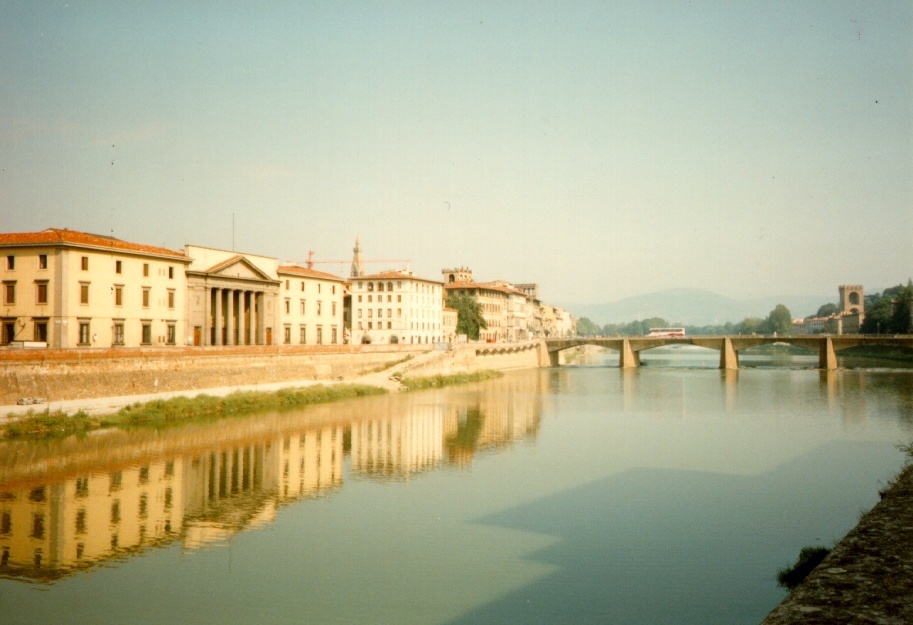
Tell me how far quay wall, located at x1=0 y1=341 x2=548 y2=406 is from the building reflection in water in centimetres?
595

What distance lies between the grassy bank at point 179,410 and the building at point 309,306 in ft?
39.0

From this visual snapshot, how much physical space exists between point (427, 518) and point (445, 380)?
149 feet

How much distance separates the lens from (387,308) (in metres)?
81.9

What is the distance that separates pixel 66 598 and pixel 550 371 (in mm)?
78442

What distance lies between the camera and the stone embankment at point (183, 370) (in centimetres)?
3297

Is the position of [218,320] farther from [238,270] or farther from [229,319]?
[238,270]

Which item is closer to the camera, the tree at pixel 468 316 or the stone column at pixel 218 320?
the stone column at pixel 218 320

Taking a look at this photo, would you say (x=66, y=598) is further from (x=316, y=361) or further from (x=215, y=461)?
(x=316, y=361)

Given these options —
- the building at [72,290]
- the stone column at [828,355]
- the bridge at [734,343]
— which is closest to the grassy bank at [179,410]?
the building at [72,290]

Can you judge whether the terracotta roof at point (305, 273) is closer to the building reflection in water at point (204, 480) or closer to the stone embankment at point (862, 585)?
the building reflection in water at point (204, 480)

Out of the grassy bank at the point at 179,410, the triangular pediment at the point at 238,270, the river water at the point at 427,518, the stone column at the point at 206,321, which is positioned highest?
the triangular pediment at the point at 238,270

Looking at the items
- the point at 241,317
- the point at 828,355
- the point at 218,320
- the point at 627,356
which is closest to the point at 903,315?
the point at 828,355

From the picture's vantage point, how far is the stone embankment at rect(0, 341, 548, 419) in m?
33.0

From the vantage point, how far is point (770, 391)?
5728cm
